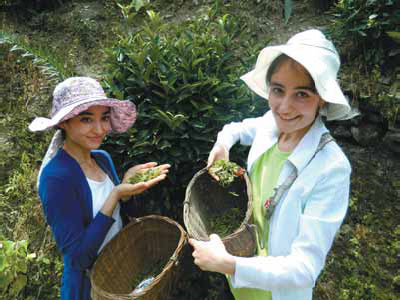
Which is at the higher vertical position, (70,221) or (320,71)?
(320,71)

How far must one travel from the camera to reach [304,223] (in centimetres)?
151

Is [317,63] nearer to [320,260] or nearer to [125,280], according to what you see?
[320,260]

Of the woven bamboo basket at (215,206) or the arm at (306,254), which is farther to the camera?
the woven bamboo basket at (215,206)

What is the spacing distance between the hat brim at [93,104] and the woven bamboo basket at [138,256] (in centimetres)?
69

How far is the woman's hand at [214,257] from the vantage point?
1531mm

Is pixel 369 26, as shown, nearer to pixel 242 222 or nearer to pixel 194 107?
pixel 194 107

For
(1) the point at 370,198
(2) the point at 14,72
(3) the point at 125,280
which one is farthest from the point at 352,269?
(2) the point at 14,72

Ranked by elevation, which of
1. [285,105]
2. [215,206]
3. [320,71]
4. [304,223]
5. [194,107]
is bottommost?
[215,206]

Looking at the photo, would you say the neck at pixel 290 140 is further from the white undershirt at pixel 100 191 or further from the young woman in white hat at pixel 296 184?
the white undershirt at pixel 100 191

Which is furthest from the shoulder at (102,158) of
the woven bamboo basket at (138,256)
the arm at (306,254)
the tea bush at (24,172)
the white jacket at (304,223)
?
the white jacket at (304,223)

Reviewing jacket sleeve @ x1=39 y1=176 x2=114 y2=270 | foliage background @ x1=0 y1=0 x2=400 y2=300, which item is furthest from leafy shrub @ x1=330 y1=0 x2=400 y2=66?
jacket sleeve @ x1=39 y1=176 x2=114 y2=270

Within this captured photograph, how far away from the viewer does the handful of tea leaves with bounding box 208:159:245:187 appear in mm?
2070

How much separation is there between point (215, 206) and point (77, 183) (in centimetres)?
99

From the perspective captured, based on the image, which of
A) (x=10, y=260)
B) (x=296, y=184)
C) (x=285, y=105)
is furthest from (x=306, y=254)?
(x=10, y=260)
